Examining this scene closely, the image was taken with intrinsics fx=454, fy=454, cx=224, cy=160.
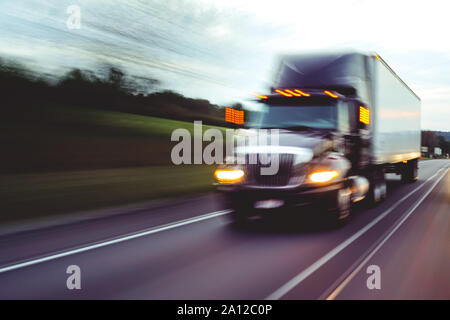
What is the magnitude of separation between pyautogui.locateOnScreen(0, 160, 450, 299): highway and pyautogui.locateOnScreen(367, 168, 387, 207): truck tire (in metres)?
1.48

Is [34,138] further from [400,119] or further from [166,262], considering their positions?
[166,262]

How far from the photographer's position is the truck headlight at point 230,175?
827 centimetres

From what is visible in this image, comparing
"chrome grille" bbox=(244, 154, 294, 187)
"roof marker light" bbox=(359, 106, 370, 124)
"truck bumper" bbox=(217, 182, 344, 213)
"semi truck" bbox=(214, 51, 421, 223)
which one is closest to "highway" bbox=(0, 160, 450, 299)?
"truck bumper" bbox=(217, 182, 344, 213)

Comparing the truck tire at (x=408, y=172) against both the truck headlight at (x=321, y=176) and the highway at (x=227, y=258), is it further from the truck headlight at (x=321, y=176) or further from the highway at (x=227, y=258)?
the truck headlight at (x=321, y=176)

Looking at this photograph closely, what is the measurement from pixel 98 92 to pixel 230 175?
53.8 ft

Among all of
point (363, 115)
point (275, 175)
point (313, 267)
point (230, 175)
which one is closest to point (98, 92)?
point (230, 175)

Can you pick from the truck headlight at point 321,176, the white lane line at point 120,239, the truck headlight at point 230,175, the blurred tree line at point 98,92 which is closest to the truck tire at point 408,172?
the blurred tree line at point 98,92

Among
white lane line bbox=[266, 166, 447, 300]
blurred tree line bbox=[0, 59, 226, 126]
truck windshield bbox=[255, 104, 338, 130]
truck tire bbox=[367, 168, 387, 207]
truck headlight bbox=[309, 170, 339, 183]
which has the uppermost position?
blurred tree line bbox=[0, 59, 226, 126]

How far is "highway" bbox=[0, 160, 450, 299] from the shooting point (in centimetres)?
493

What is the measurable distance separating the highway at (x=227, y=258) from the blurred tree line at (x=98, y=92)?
7.46 metres

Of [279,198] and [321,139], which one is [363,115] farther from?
[279,198]

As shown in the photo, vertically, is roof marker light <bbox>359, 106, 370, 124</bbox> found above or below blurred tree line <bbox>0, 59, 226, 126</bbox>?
below

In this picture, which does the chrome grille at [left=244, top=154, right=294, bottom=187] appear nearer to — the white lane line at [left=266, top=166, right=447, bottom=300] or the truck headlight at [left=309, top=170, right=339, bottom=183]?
the truck headlight at [left=309, top=170, right=339, bottom=183]
